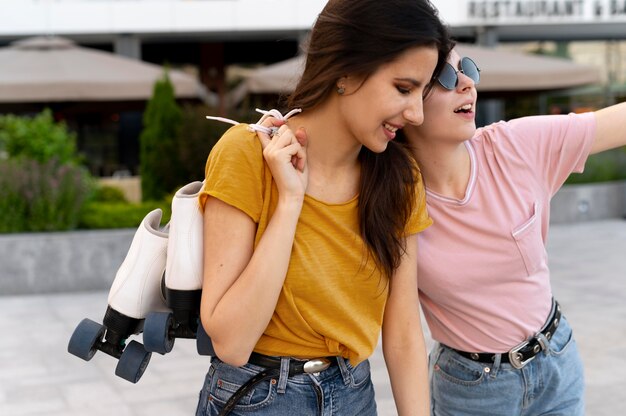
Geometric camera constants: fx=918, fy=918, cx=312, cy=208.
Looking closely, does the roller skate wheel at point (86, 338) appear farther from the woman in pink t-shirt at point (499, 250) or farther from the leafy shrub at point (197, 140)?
the leafy shrub at point (197, 140)

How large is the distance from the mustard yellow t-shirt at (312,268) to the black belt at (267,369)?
0.01 meters

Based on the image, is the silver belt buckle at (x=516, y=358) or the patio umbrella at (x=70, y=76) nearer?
the silver belt buckle at (x=516, y=358)

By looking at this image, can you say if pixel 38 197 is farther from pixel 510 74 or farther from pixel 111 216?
pixel 510 74

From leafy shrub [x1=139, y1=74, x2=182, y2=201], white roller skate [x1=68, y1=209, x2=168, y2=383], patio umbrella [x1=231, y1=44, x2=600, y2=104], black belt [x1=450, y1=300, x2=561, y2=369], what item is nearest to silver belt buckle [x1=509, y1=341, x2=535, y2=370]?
black belt [x1=450, y1=300, x2=561, y2=369]

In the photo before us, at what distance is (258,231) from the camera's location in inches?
71.7

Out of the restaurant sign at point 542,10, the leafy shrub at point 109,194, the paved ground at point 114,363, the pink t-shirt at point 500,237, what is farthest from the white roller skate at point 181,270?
the restaurant sign at point 542,10

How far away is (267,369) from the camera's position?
73.5 inches

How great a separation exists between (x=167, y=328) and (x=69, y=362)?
4.48 meters

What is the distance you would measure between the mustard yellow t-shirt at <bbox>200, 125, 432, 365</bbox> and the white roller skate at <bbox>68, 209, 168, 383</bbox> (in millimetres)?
176

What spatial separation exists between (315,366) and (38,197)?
22.9 ft

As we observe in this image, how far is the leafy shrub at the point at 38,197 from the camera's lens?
8297 mm

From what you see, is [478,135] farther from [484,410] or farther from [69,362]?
[69,362]

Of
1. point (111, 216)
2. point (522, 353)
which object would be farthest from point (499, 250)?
point (111, 216)

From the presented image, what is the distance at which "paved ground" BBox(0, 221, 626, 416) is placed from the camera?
5.04m
